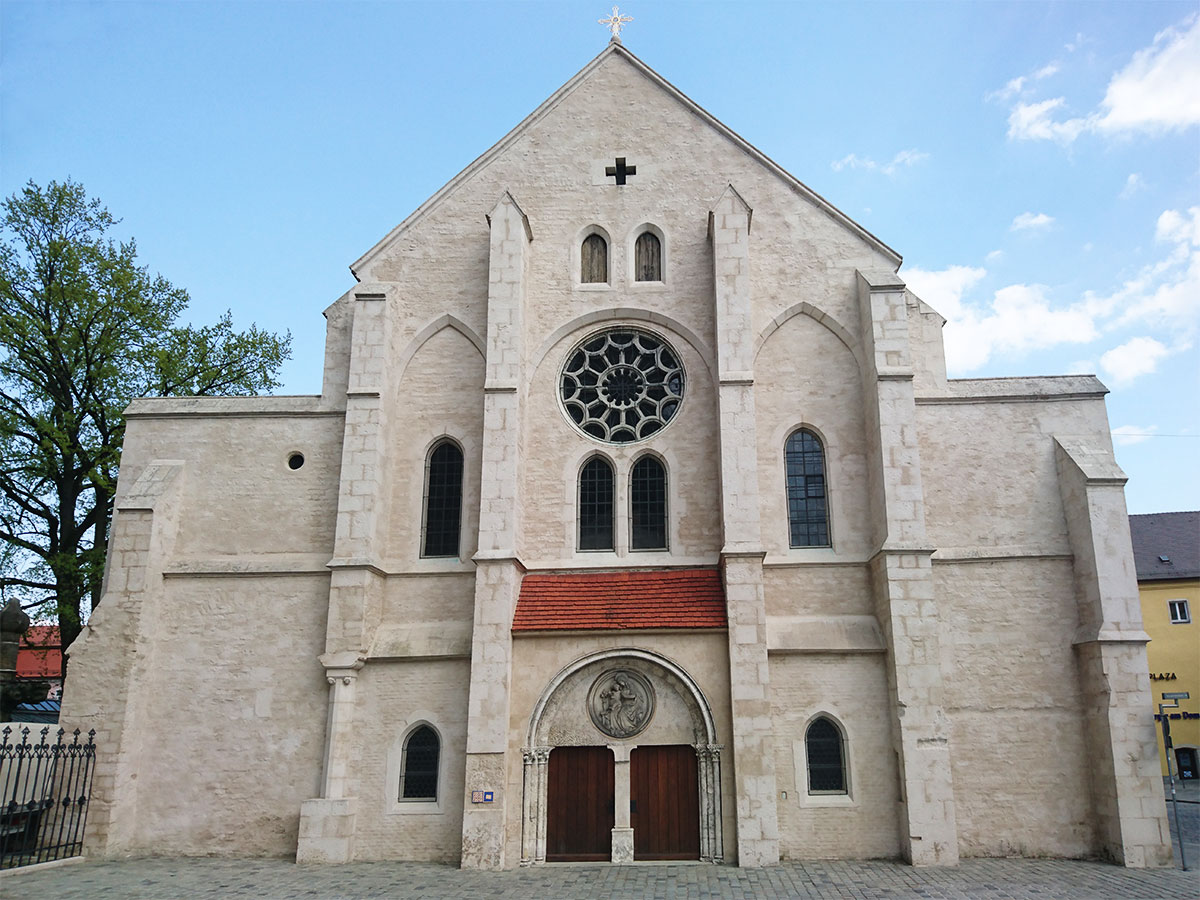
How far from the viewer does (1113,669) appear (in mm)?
14734

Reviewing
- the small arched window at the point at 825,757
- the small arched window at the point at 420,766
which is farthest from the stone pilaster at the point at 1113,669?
the small arched window at the point at 420,766

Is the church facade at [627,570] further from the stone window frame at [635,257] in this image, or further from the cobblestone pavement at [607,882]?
the cobblestone pavement at [607,882]

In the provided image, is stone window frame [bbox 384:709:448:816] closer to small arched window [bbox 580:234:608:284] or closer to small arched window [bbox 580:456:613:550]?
small arched window [bbox 580:456:613:550]

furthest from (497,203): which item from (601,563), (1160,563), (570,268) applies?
(1160,563)

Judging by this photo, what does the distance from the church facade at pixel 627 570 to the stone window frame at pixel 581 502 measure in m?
0.08

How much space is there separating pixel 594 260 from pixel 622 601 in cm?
741

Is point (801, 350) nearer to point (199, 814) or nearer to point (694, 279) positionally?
point (694, 279)

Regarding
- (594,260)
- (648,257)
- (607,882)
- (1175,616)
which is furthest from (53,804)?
(1175,616)

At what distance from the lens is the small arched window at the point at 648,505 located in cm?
1706

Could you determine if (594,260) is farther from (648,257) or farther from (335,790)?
(335,790)

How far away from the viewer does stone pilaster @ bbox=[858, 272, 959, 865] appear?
46.9ft

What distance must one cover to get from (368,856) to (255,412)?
890 centimetres

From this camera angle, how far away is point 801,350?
1775 cm

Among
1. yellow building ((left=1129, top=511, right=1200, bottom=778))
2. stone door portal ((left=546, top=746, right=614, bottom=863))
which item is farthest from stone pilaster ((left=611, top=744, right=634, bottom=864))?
yellow building ((left=1129, top=511, right=1200, bottom=778))
